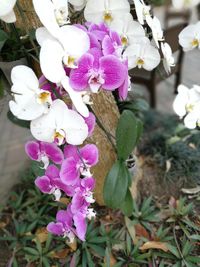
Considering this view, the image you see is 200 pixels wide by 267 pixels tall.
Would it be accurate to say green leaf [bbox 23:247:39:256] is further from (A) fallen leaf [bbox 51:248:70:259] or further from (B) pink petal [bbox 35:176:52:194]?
(B) pink petal [bbox 35:176:52:194]

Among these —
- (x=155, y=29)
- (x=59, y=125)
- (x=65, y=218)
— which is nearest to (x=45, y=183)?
(x=65, y=218)

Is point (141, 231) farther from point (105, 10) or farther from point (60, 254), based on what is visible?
point (105, 10)

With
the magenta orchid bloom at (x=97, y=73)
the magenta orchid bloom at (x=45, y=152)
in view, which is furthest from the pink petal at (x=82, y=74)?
the magenta orchid bloom at (x=45, y=152)

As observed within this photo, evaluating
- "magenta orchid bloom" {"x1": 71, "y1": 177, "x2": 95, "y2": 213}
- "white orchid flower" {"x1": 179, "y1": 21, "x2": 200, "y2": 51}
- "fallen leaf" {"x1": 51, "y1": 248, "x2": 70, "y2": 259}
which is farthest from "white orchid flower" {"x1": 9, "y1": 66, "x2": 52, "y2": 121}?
"fallen leaf" {"x1": 51, "y1": 248, "x2": 70, "y2": 259}

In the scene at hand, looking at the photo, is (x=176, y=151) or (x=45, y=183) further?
(x=176, y=151)

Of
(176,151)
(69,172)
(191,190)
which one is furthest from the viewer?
(176,151)

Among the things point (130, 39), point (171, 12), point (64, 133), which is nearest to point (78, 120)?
point (64, 133)
